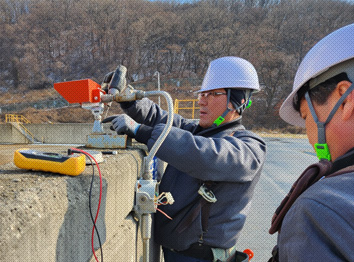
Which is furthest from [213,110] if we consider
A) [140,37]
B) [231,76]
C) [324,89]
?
[140,37]

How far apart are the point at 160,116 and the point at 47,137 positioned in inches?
704

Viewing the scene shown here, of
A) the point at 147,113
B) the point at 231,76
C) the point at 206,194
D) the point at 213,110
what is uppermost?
the point at 231,76

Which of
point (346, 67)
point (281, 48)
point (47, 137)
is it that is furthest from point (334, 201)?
point (281, 48)

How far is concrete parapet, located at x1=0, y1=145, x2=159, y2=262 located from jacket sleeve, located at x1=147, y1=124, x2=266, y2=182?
0.28 meters

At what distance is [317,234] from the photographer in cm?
57

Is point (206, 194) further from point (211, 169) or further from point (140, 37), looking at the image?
point (140, 37)

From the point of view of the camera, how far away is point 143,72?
41719 mm

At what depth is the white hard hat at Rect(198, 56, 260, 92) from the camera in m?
1.75

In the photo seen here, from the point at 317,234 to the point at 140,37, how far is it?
45613 mm

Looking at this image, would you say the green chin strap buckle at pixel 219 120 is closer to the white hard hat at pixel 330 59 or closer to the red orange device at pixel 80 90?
the white hard hat at pixel 330 59

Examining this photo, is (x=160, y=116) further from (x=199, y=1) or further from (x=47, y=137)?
(x=199, y=1)

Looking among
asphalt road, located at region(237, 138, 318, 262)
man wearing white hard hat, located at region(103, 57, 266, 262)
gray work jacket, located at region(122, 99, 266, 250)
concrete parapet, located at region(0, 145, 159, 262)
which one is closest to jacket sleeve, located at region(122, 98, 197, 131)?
man wearing white hard hat, located at region(103, 57, 266, 262)

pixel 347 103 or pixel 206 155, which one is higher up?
pixel 347 103

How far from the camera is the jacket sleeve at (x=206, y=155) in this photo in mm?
1172
